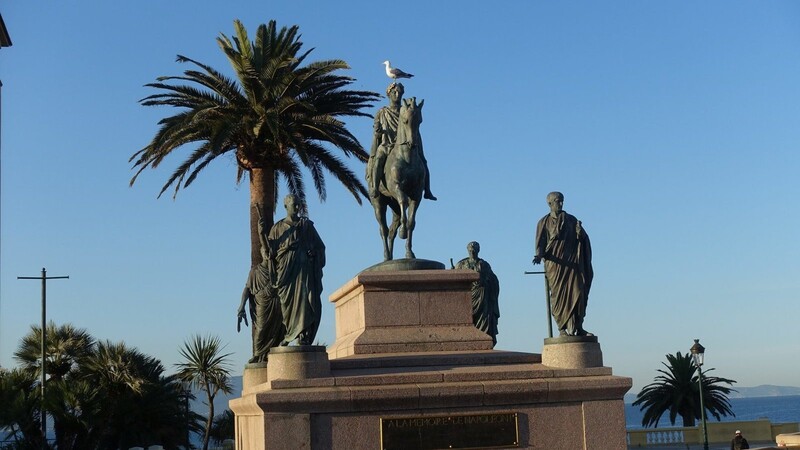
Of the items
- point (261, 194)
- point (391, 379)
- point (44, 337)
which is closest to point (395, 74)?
point (391, 379)

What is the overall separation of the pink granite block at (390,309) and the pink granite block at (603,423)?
2.68 m

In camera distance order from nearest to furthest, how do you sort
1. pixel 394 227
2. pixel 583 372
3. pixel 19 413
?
pixel 583 372 → pixel 394 227 → pixel 19 413

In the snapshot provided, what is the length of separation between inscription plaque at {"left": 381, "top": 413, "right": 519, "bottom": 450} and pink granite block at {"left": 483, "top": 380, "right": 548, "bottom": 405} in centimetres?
19

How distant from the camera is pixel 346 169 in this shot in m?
33.9

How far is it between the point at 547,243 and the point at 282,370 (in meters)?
3.84

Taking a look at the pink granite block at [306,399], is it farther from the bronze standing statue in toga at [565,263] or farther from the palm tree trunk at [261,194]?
the palm tree trunk at [261,194]

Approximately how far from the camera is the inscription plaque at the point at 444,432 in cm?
1351

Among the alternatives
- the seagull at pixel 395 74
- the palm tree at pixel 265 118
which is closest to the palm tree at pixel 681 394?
the palm tree at pixel 265 118

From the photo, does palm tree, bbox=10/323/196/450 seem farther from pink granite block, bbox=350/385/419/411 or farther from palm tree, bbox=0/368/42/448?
pink granite block, bbox=350/385/419/411

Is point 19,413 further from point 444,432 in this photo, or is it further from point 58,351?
point 444,432

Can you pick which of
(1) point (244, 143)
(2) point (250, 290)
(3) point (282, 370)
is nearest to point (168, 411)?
(1) point (244, 143)

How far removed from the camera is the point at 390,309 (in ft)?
50.8

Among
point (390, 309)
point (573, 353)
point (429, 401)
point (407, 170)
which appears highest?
point (407, 170)

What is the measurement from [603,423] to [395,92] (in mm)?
5767
